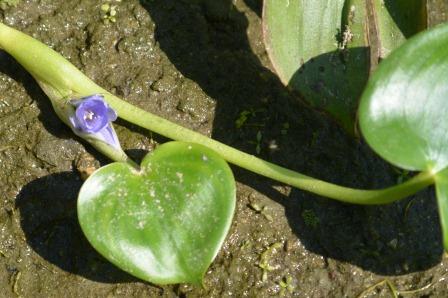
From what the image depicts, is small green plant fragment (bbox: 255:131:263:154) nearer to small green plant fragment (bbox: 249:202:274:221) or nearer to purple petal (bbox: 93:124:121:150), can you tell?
small green plant fragment (bbox: 249:202:274:221)

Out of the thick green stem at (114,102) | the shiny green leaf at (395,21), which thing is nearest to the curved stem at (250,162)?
the thick green stem at (114,102)

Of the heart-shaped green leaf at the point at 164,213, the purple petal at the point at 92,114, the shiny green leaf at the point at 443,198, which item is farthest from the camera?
the purple petal at the point at 92,114

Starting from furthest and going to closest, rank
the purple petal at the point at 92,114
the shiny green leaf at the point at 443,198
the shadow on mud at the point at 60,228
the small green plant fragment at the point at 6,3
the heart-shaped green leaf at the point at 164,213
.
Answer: the small green plant fragment at the point at 6,3
the shadow on mud at the point at 60,228
the purple petal at the point at 92,114
the heart-shaped green leaf at the point at 164,213
the shiny green leaf at the point at 443,198

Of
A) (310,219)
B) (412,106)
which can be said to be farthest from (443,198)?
(310,219)

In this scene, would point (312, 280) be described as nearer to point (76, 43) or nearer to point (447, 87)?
point (447, 87)

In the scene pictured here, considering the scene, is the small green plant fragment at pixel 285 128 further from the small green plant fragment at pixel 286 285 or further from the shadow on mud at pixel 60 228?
the shadow on mud at pixel 60 228

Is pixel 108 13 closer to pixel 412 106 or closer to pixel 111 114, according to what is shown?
pixel 111 114
